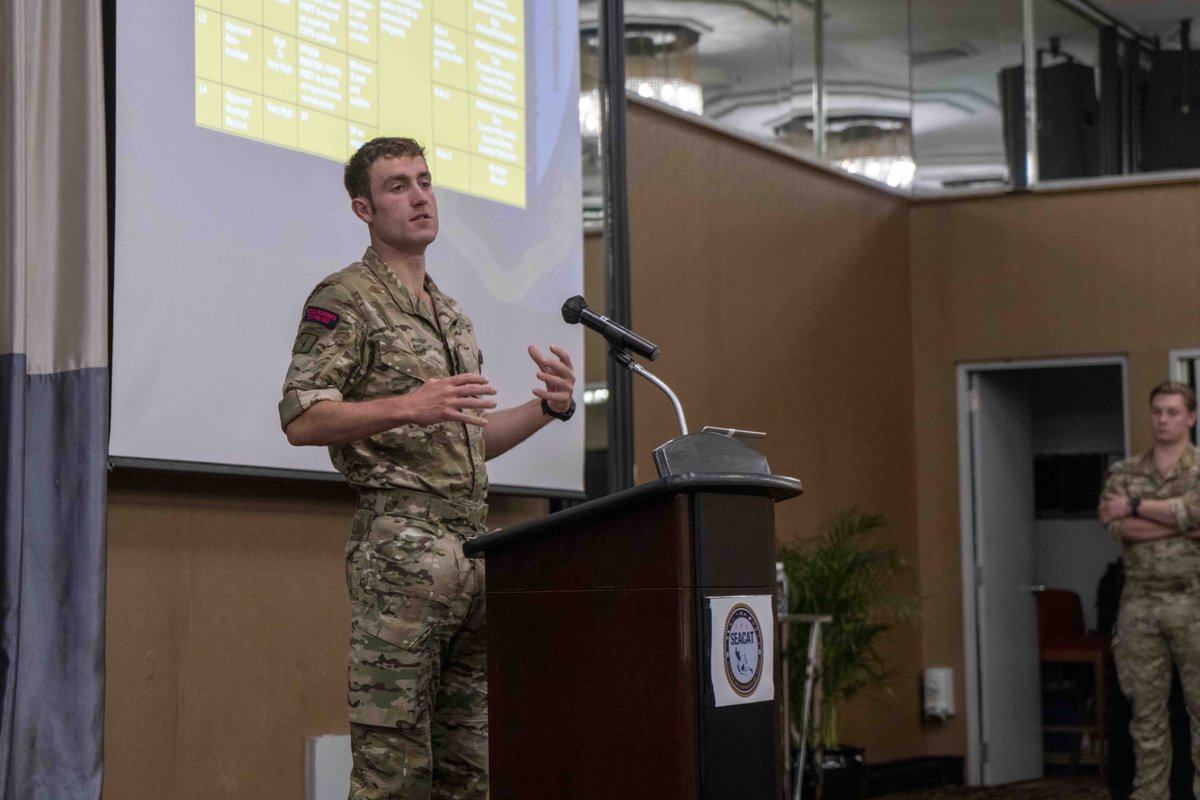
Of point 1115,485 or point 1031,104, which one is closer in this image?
point 1115,485

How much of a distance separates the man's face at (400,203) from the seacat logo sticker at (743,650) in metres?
0.85

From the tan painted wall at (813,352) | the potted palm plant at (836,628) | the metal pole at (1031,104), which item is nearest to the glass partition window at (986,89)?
the metal pole at (1031,104)

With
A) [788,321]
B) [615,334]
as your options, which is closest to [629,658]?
[615,334]

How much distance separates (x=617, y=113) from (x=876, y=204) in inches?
103

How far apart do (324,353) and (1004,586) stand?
536 centimetres

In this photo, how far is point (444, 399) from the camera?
2252 mm

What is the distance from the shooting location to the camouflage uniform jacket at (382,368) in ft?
7.91

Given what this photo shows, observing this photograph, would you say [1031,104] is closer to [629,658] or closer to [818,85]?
[818,85]

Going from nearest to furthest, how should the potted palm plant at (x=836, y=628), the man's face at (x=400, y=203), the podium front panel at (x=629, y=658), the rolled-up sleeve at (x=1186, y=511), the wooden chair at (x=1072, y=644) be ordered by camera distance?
the podium front panel at (x=629, y=658), the man's face at (x=400, y=203), the rolled-up sleeve at (x=1186, y=511), the potted palm plant at (x=836, y=628), the wooden chair at (x=1072, y=644)

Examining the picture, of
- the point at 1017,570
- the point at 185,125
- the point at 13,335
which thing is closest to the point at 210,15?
the point at 185,125

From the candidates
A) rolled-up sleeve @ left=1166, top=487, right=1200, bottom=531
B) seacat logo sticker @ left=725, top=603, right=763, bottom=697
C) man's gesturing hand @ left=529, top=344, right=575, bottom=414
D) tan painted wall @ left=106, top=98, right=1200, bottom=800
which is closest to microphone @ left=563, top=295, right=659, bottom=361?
man's gesturing hand @ left=529, top=344, right=575, bottom=414

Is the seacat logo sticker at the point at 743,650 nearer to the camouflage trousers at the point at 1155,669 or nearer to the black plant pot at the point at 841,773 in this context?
the camouflage trousers at the point at 1155,669

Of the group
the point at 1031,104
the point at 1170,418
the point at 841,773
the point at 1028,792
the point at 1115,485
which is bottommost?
the point at 1028,792

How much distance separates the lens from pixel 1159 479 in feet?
17.3
